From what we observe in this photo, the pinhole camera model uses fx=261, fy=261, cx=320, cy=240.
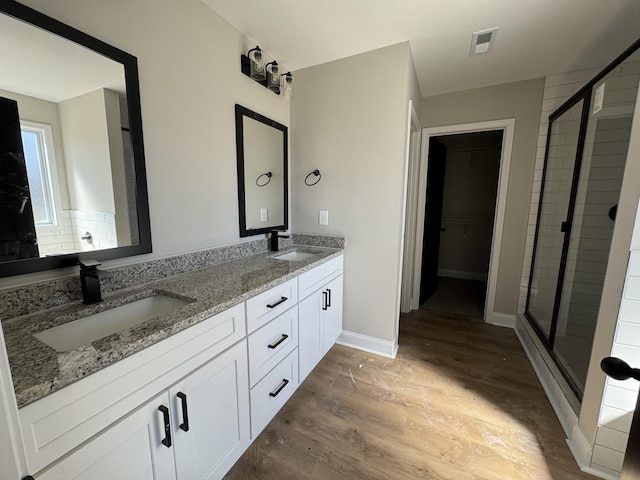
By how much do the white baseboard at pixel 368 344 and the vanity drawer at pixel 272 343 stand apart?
86 centimetres

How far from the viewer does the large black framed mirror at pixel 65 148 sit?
0.90 metres

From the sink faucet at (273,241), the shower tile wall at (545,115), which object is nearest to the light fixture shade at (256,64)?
the sink faucet at (273,241)

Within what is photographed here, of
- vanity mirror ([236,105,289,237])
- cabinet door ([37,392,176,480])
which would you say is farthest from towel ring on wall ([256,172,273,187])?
cabinet door ([37,392,176,480])

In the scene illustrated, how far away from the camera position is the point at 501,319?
2.81m

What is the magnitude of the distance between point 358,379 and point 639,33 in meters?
3.00

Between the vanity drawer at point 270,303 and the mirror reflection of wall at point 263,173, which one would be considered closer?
the vanity drawer at point 270,303

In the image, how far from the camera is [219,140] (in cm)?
169

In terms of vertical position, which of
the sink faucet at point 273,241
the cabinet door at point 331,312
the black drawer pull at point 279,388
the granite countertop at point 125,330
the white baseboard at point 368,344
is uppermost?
the sink faucet at point 273,241

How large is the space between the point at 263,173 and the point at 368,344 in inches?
67.8

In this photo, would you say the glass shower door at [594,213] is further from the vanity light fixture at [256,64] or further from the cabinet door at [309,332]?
the vanity light fixture at [256,64]

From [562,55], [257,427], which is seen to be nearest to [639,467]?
[257,427]

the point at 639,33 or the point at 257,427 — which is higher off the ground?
the point at 639,33

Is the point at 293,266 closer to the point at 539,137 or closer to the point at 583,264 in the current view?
the point at 583,264

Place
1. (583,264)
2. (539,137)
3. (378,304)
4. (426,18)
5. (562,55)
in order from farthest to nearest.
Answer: (539,137) < (378,304) < (562,55) < (583,264) < (426,18)
